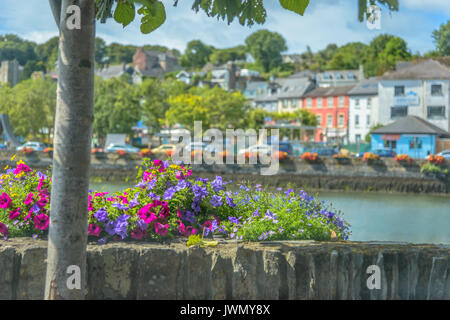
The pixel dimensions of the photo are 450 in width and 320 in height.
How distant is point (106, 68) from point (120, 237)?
137m

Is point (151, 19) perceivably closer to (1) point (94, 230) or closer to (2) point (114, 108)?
(1) point (94, 230)

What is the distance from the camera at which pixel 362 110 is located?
7231 centimetres

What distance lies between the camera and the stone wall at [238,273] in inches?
183

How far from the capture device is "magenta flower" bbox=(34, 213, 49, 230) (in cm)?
529

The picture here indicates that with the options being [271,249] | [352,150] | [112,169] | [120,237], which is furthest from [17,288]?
[352,150]

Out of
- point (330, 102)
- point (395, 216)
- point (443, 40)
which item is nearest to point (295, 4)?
point (395, 216)

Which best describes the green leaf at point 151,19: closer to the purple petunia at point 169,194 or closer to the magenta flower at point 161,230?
the magenta flower at point 161,230

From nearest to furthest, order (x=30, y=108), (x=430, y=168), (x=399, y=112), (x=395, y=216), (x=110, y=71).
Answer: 1. (x=395, y=216)
2. (x=430, y=168)
3. (x=30, y=108)
4. (x=399, y=112)
5. (x=110, y=71)

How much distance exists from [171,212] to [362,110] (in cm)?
6959

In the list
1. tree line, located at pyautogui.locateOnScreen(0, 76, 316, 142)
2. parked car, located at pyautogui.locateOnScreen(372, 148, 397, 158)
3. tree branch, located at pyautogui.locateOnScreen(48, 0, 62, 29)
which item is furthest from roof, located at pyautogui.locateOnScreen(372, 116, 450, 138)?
tree branch, located at pyautogui.locateOnScreen(48, 0, 62, 29)

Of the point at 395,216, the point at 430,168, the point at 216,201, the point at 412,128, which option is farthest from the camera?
the point at 412,128

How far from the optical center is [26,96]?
2271 inches
